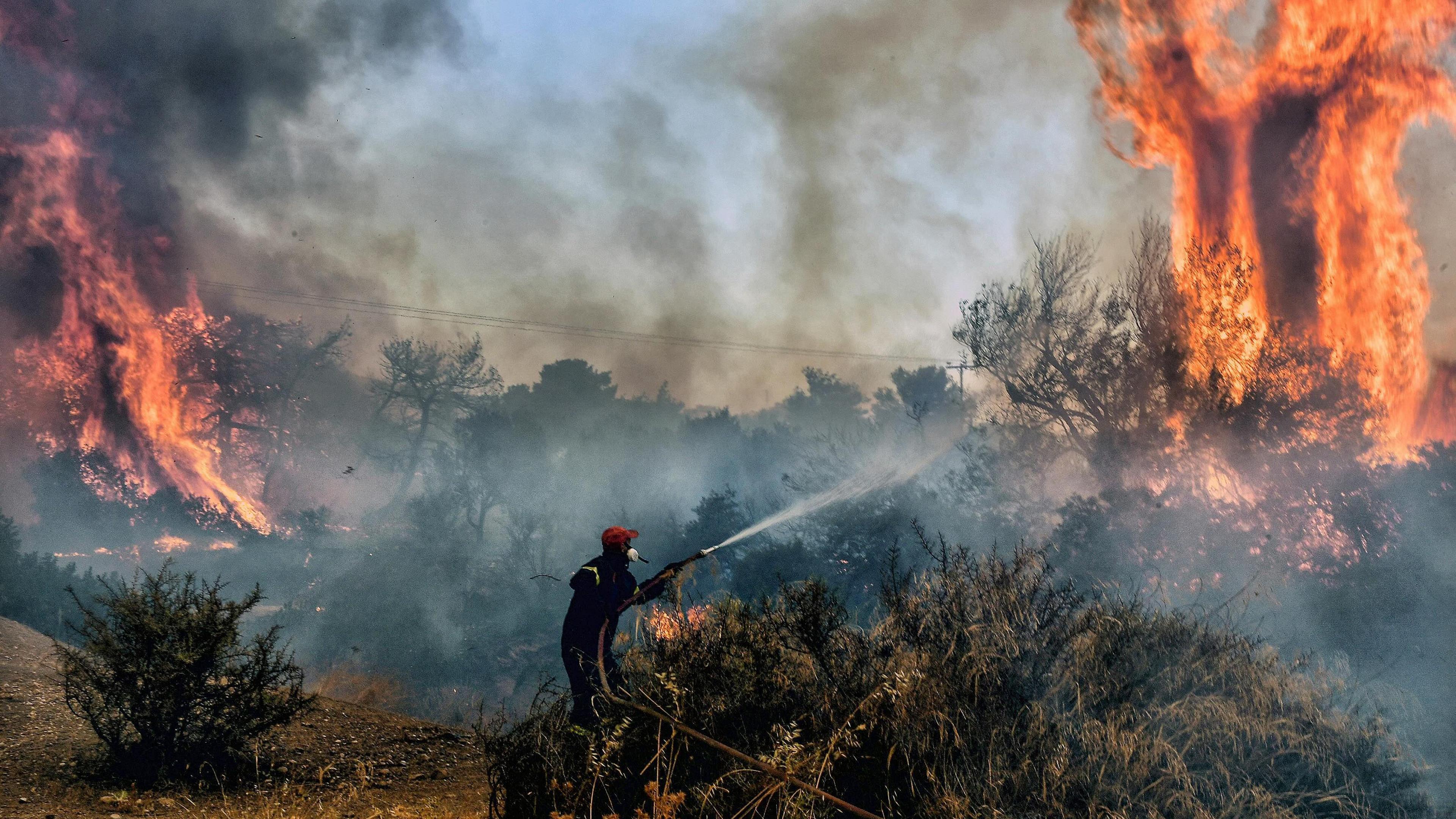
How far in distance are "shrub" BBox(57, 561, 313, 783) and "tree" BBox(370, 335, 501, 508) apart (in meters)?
44.0

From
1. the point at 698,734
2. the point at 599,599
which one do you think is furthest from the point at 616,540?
the point at 698,734

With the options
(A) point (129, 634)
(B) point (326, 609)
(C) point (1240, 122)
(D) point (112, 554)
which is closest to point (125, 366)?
(D) point (112, 554)

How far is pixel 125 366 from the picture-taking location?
35.6 meters

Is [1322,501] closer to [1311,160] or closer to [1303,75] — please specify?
[1311,160]

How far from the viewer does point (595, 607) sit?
7.14 meters

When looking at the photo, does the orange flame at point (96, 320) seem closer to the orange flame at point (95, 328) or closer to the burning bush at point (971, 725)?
the orange flame at point (95, 328)

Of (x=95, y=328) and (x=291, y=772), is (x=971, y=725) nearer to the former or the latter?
(x=291, y=772)

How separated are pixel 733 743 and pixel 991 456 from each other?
2281cm

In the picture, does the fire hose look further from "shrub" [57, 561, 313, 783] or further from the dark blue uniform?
"shrub" [57, 561, 313, 783]

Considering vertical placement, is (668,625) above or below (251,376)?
below

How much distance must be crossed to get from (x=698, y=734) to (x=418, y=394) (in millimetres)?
51460

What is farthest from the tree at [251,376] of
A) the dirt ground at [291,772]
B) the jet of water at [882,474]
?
the dirt ground at [291,772]

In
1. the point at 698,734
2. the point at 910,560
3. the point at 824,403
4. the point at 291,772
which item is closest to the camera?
the point at 698,734

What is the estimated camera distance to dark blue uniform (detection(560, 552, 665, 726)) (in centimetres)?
681
